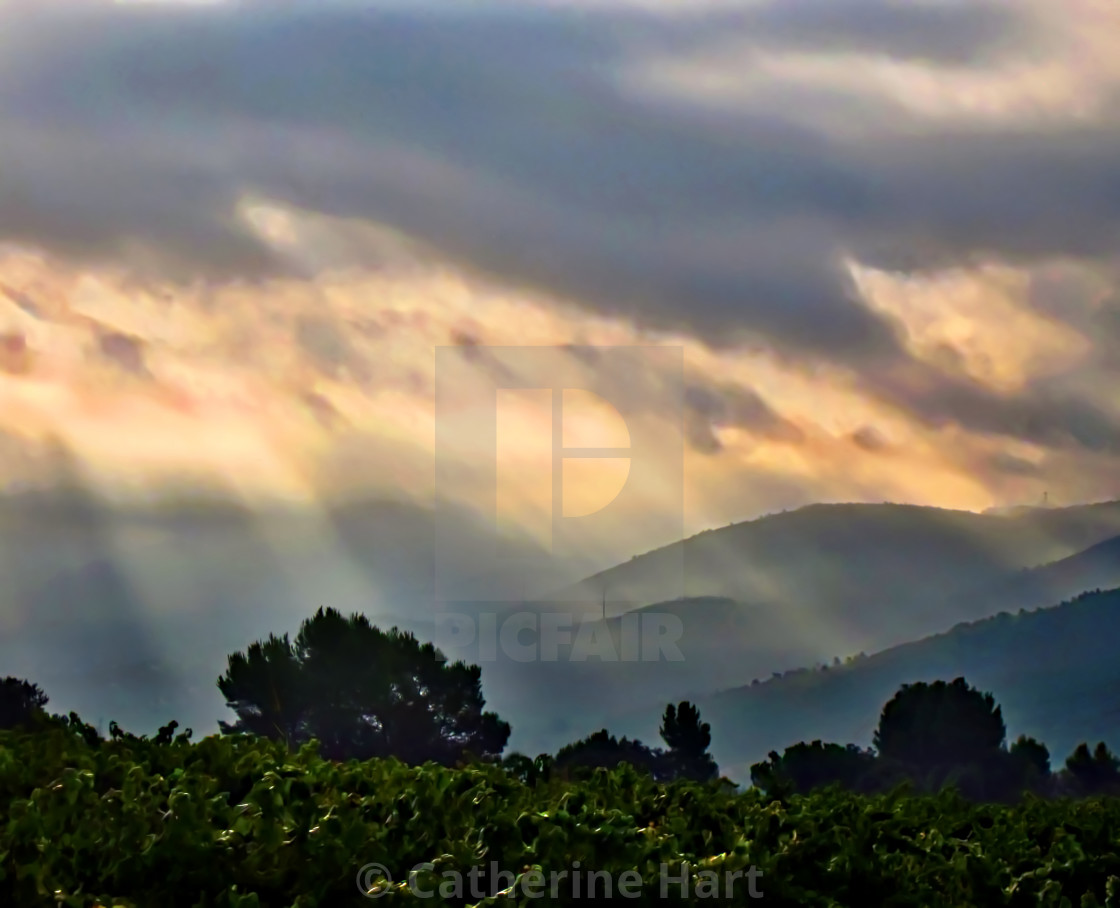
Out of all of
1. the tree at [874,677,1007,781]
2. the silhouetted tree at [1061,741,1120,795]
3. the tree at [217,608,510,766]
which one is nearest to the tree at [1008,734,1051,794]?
the tree at [874,677,1007,781]

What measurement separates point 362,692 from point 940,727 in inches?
1471

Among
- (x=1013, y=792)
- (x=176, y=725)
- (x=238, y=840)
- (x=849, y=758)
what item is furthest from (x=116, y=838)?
(x=1013, y=792)

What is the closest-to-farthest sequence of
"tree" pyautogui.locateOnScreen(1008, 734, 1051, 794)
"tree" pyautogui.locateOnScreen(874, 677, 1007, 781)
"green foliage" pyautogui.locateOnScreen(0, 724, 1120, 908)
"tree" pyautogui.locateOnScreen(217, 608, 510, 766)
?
1. "green foliage" pyautogui.locateOnScreen(0, 724, 1120, 908)
2. "tree" pyautogui.locateOnScreen(217, 608, 510, 766)
3. "tree" pyautogui.locateOnScreen(1008, 734, 1051, 794)
4. "tree" pyautogui.locateOnScreen(874, 677, 1007, 781)

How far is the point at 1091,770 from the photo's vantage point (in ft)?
277

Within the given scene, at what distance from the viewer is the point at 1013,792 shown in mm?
71375

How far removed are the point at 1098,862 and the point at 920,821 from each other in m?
1.06

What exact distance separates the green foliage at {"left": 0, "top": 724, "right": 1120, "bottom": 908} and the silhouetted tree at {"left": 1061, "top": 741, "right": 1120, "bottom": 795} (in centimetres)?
8095

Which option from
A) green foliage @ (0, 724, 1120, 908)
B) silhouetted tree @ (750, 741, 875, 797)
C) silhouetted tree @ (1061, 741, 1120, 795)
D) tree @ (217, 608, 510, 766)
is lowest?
silhouetted tree @ (1061, 741, 1120, 795)

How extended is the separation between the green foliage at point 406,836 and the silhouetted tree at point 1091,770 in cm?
8095

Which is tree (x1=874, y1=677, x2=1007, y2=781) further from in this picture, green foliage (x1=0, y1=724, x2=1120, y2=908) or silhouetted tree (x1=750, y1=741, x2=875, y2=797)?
green foliage (x1=0, y1=724, x2=1120, y2=908)

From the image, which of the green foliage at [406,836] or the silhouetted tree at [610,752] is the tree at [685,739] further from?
the green foliage at [406,836]

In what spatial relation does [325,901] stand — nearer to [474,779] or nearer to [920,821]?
[474,779]

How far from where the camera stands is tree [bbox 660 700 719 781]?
241ft

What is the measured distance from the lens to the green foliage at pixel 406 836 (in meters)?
4.31
